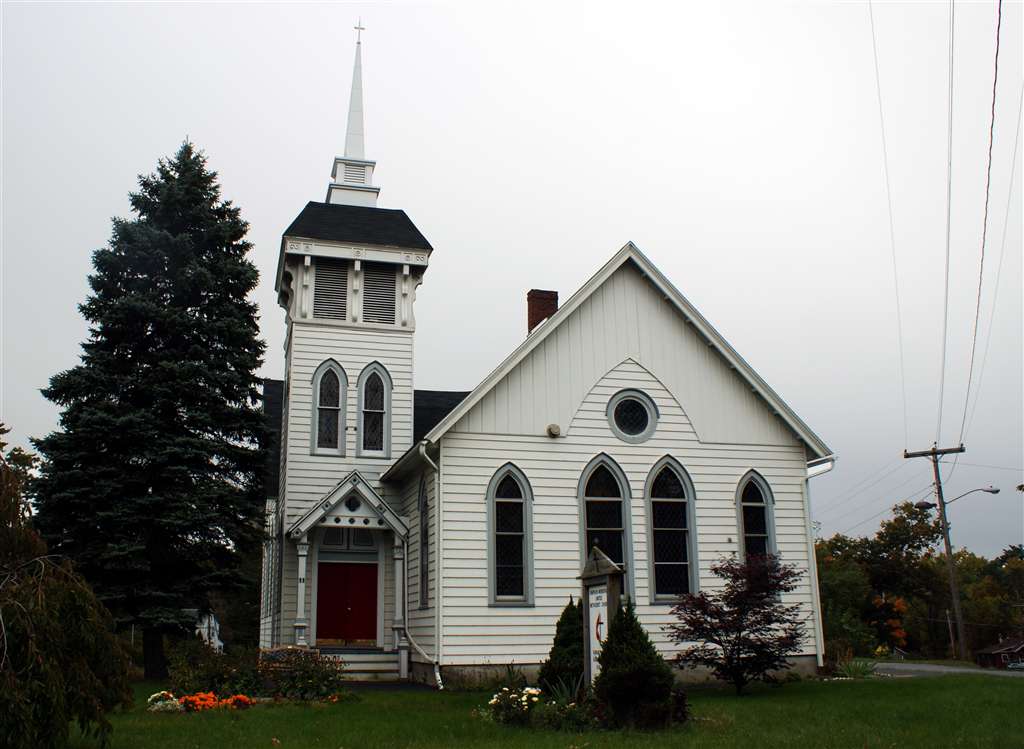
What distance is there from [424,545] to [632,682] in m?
8.75

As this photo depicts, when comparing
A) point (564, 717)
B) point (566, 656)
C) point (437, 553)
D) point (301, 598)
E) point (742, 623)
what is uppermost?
point (437, 553)

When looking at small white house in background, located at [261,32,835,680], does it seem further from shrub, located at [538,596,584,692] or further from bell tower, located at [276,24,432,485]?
shrub, located at [538,596,584,692]

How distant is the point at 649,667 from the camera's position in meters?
11.8

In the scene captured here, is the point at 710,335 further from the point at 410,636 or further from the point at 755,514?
the point at 410,636

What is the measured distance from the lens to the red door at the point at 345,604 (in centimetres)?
2139

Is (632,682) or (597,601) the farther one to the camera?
(597,601)

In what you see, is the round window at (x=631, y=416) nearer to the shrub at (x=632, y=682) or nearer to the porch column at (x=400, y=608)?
the porch column at (x=400, y=608)

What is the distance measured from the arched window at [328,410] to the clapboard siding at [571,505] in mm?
4686

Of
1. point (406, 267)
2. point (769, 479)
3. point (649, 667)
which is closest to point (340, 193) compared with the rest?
point (406, 267)

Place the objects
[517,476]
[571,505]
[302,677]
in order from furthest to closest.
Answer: [571,505] < [517,476] < [302,677]

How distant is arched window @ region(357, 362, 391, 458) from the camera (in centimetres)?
2289

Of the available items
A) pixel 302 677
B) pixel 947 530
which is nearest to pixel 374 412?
pixel 302 677

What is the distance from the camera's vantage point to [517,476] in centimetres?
1939

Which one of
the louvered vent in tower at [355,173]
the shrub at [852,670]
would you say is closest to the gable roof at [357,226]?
the louvered vent in tower at [355,173]
